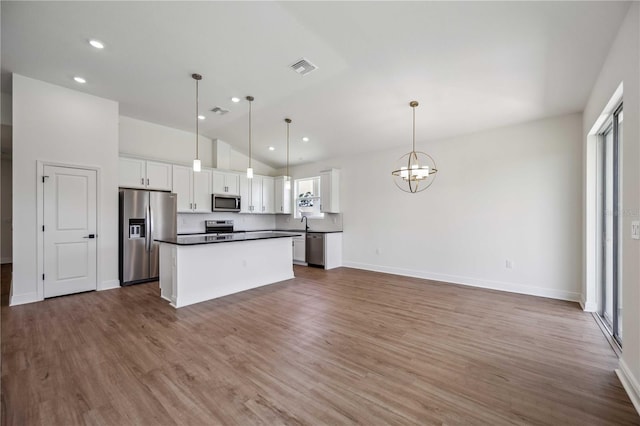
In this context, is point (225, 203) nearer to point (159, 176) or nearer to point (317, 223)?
point (159, 176)

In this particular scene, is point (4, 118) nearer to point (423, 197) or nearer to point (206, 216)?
point (206, 216)

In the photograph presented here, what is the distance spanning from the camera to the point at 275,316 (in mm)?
3273

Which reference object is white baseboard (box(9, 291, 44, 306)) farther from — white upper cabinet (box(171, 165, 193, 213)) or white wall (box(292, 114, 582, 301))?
white wall (box(292, 114, 582, 301))

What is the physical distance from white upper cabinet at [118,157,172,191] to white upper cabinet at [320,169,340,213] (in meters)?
3.31

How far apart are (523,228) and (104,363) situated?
5416 mm

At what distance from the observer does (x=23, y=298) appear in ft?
12.2

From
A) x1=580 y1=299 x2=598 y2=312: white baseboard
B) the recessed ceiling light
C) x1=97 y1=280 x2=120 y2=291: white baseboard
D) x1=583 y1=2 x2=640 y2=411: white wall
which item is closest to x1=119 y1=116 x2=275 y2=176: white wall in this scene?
the recessed ceiling light

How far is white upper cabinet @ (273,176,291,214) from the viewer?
7.42m

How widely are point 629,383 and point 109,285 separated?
20.3 feet

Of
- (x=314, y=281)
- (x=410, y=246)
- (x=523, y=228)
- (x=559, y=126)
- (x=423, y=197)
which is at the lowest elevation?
(x=314, y=281)

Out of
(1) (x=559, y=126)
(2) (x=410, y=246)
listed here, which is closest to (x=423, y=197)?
(2) (x=410, y=246)

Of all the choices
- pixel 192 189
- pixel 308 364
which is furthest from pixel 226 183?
pixel 308 364

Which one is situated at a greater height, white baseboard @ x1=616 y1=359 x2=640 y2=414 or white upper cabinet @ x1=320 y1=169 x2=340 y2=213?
white upper cabinet @ x1=320 y1=169 x2=340 y2=213

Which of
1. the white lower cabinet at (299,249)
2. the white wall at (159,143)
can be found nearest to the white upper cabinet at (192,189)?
the white wall at (159,143)
